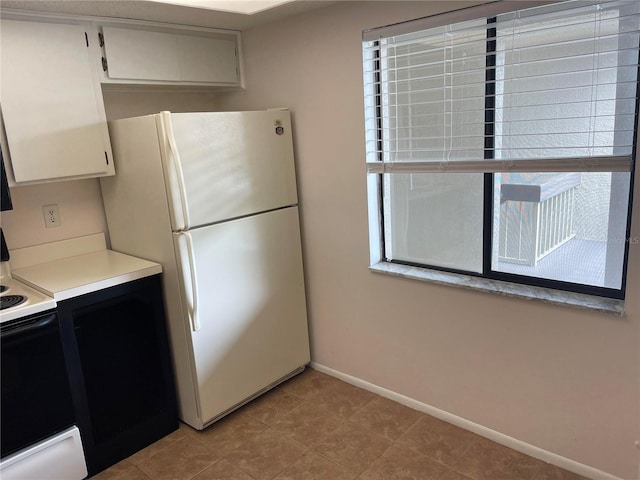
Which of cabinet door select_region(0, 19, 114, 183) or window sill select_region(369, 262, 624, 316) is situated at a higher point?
cabinet door select_region(0, 19, 114, 183)

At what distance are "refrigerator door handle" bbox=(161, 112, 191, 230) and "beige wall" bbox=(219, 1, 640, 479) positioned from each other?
0.81 metres

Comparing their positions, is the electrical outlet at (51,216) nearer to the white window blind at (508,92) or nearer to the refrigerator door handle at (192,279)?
the refrigerator door handle at (192,279)

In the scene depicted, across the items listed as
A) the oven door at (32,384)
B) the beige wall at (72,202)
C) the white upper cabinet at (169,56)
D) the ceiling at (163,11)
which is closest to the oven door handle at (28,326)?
the oven door at (32,384)

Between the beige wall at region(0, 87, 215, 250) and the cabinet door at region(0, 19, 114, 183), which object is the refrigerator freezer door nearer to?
the cabinet door at region(0, 19, 114, 183)

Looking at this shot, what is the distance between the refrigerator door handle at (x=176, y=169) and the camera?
216cm

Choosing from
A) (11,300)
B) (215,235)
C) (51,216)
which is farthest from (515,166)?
(51,216)

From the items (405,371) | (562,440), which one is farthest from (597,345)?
(405,371)

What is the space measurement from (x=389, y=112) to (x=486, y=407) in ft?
5.13

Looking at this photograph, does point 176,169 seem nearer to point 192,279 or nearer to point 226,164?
point 226,164

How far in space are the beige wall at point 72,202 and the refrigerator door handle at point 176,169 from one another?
74cm

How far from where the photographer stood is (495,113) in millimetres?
2107

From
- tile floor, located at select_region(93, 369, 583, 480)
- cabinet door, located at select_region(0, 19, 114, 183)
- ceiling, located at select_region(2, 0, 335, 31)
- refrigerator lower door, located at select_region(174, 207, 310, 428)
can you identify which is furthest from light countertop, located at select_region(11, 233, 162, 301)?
ceiling, located at select_region(2, 0, 335, 31)

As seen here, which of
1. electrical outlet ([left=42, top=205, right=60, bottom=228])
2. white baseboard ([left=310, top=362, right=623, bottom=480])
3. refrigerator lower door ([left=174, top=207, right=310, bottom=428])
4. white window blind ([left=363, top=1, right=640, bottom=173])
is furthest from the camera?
electrical outlet ([left=42, top=205, right=60, bottom=228])

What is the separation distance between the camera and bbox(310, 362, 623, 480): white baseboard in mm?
2059
